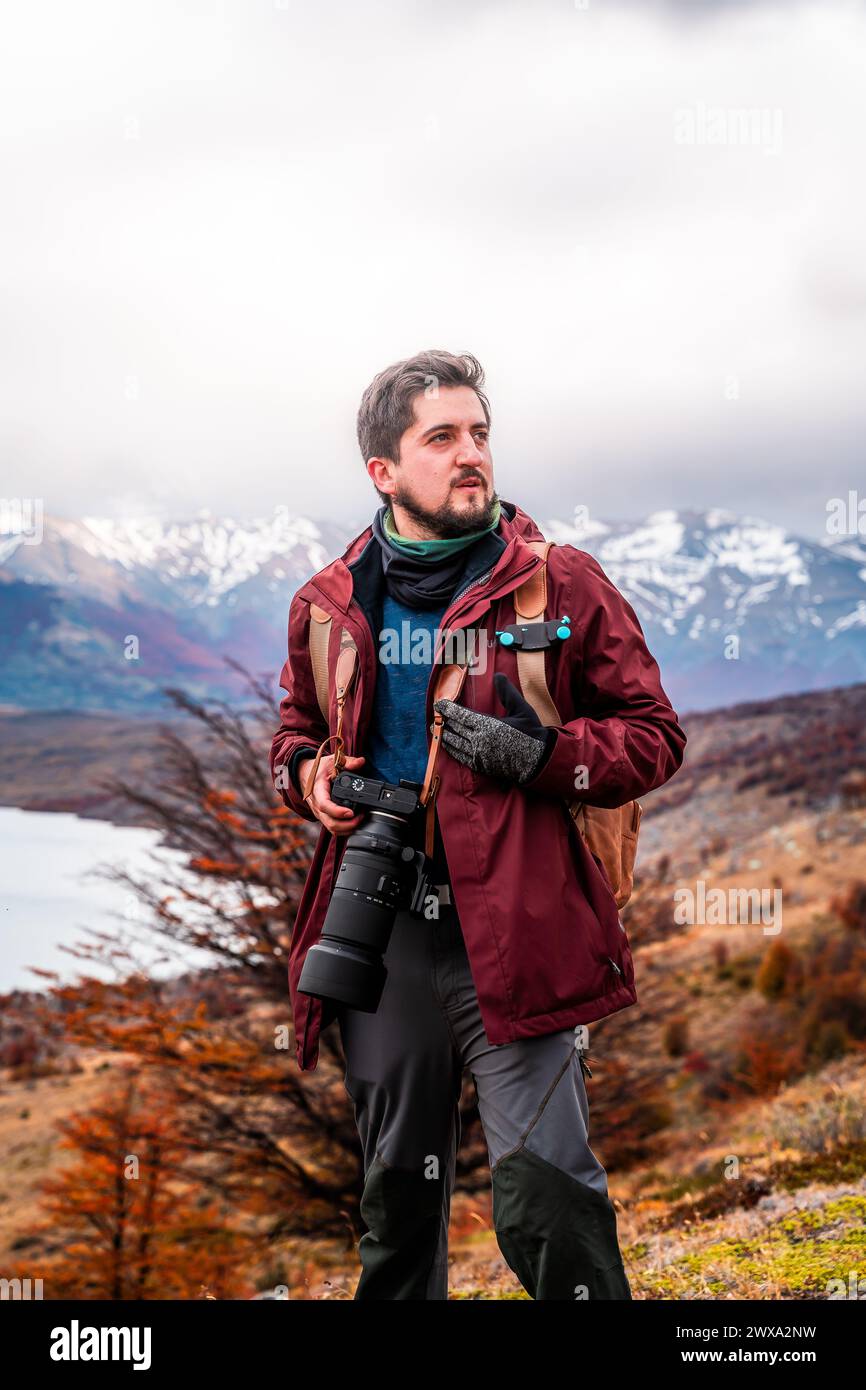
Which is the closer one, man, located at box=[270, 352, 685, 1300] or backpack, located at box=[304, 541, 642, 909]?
man, located at box=[270, 352, 685, 1300]

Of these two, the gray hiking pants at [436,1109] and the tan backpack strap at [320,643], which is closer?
the gray hiking pants at [436,1109]

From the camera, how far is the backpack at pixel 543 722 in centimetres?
239

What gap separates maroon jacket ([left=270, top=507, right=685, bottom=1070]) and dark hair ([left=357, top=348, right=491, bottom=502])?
38cm

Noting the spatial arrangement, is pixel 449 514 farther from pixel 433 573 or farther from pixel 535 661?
pixel 535 661

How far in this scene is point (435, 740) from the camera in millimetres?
2373

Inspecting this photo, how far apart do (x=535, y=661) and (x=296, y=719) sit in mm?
749

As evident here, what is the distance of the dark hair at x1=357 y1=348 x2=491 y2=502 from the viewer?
260 centimetres

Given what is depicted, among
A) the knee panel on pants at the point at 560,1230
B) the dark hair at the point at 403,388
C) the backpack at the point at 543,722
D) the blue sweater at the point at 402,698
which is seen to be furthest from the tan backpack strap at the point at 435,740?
the knee panel on pants at the point at 560,1230

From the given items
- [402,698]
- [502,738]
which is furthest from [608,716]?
[402,698]

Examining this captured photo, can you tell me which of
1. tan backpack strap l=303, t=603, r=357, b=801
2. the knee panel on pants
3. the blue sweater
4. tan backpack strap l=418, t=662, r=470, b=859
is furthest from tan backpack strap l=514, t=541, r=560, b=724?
the knee panel on pants

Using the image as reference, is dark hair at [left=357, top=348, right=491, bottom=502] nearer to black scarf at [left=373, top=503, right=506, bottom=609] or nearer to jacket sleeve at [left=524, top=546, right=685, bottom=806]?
black scarf at [left=373, top=503, right=506, bottom=609]

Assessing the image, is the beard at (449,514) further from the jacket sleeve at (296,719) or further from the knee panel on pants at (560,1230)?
the knee panel on pants at (560,1230)

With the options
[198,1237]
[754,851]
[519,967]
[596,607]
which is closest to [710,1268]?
[519,967]

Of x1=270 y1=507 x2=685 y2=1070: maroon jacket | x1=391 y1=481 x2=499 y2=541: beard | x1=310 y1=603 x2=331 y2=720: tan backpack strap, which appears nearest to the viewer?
x1=270 y1=507 x2=685 y2=1070: maroon jacket
